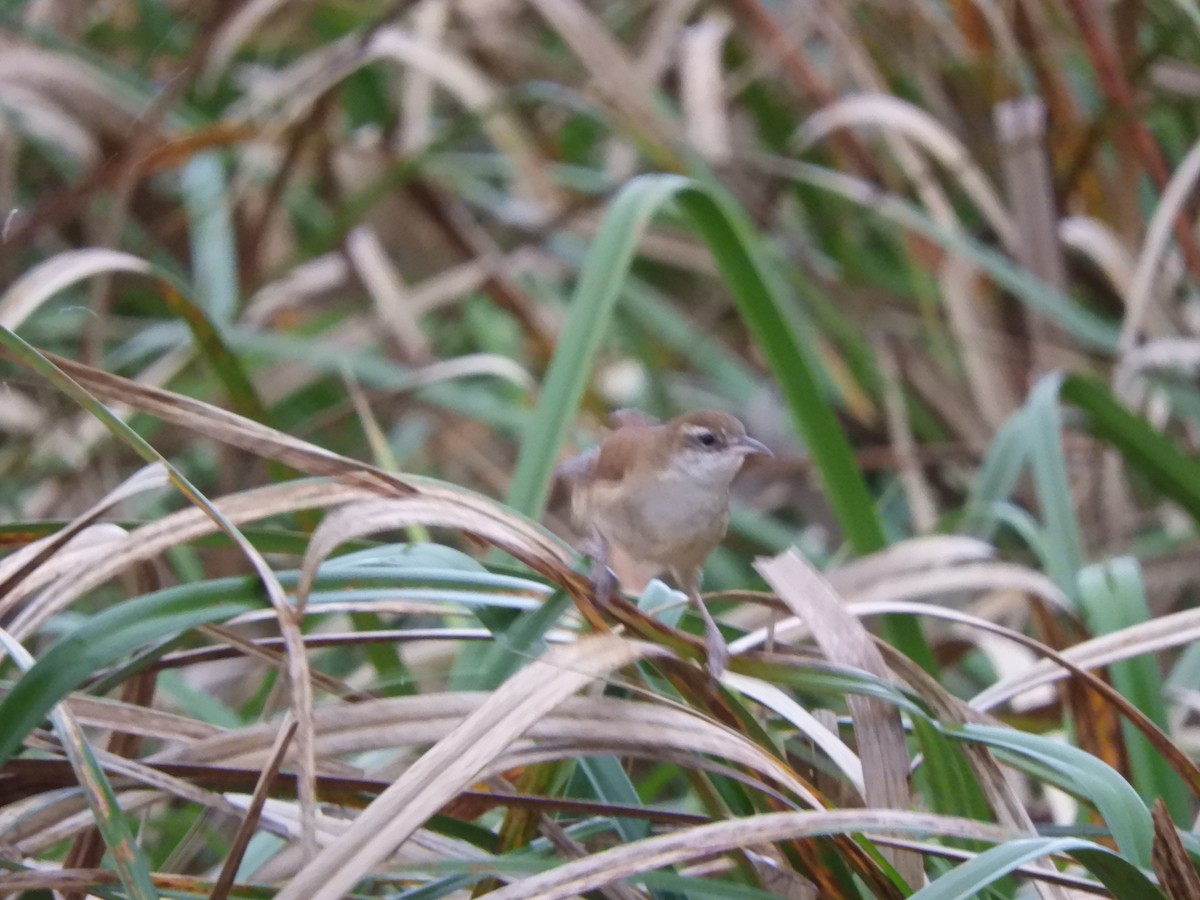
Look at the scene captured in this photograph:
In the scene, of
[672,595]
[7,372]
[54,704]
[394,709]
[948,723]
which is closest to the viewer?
[54,704]

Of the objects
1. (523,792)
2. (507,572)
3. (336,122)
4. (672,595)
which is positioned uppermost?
(336,122)

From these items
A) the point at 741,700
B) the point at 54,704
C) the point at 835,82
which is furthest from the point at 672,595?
the point at 835,82

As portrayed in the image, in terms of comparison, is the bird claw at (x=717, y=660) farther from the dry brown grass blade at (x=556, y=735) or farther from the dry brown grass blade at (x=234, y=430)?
the dry brown grass blade at (x=234, y=430)

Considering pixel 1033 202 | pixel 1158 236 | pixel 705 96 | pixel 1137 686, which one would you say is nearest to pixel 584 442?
pixel 705 96

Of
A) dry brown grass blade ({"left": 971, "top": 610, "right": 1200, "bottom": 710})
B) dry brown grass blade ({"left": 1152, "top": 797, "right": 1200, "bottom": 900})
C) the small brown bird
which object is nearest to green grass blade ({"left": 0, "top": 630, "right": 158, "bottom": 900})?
the small brown bird

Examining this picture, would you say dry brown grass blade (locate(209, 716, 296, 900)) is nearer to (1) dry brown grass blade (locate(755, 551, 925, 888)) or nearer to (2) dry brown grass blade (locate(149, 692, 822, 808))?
(2) dry brown grass blade (locate(149, 692, 822, 808))

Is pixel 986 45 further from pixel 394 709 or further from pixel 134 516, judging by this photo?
pixel 394 709
